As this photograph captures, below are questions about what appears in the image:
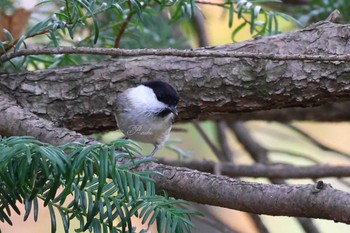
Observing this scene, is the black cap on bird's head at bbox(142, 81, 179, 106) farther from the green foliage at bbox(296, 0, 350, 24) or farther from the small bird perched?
the green foliage at bbox(296, 0, 350, 24)

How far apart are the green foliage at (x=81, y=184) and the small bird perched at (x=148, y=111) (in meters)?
0.48

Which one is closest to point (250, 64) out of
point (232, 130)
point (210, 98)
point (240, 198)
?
point (210, 98)

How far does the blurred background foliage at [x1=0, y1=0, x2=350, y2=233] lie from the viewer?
107 cm

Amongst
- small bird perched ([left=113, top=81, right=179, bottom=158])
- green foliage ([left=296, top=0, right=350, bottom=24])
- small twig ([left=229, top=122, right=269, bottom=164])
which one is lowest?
small twig ([left=229, top=122, right=269, bottom=164])

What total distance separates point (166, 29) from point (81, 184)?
1054 mm

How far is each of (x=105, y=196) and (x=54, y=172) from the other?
3.3 inches

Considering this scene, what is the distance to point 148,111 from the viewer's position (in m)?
1.46

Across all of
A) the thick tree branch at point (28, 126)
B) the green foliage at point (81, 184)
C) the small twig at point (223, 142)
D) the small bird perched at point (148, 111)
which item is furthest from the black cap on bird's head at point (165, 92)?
the small twig at point (223, 142)

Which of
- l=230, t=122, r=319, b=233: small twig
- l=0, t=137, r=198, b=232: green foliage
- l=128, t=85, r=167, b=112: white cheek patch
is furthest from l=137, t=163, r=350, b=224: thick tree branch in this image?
l=230, t=122, r=319, b=233: small twig

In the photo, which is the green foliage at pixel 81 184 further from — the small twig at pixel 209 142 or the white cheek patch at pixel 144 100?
the small twig at pixel 209 142

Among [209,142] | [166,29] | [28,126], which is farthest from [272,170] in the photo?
[28,126]

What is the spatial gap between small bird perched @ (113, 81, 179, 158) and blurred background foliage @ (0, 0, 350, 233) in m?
0.08

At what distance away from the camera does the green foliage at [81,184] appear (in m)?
0.66

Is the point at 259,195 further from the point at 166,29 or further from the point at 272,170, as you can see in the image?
the point at 166,29
